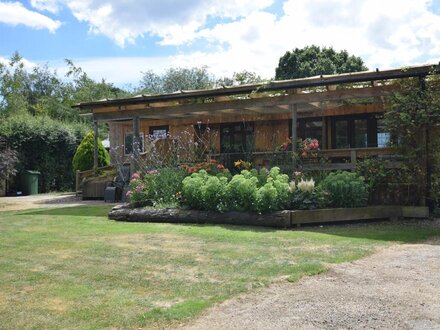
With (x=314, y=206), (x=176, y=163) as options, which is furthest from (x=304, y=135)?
(x=314, y=206)

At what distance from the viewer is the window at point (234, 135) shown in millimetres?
20719

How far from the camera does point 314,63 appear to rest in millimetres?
39500

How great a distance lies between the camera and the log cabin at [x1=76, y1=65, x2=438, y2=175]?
12.0 metres

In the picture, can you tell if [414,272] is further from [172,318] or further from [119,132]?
[119,132]

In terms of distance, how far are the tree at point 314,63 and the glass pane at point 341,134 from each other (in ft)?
66.5

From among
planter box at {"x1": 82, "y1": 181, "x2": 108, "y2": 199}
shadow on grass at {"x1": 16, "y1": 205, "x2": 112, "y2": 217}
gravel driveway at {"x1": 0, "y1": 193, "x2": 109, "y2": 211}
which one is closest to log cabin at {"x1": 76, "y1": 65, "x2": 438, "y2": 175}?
shadow on grass at {"x1": 16, "y1": 205, "x2": 112, "y2": 217}

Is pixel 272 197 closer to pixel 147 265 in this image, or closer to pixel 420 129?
pixel 420 129

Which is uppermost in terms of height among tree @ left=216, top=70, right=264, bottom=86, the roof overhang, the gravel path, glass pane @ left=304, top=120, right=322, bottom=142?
tree @ left=216, top=70, right=264, bottom=86

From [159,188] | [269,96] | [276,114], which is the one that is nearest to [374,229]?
[159,188]

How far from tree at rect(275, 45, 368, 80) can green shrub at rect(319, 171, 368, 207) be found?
2926cm

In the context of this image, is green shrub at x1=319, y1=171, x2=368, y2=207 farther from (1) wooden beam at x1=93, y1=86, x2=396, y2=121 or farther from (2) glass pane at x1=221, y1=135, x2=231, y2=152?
(2) glass pane at x1=221, y1=135, x2=231, y2=152

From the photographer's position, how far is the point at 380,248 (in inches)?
278

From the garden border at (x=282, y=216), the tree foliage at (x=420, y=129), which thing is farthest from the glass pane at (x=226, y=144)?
the tree foliage at (x=420, y=129)

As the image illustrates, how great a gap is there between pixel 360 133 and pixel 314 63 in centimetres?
2249
